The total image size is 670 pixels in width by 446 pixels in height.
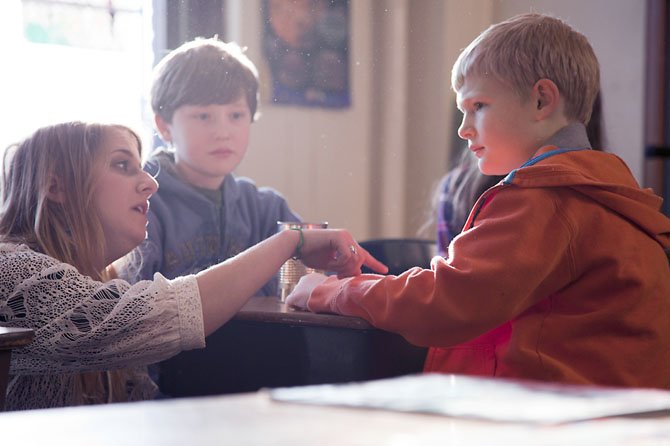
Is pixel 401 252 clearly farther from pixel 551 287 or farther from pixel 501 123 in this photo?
pixel 551 287

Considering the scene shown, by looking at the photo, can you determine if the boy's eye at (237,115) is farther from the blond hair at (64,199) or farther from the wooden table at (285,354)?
the wooden table at (285,354)

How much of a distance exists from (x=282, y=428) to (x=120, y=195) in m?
1.32

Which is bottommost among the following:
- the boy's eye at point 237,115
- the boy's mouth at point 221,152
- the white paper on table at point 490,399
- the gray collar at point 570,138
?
the white paper on table at point 490,399

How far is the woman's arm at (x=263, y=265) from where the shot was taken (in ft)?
4.39

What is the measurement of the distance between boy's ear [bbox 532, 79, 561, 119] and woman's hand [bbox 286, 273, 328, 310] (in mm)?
458

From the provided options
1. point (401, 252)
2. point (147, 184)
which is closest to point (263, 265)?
point (147, 184)

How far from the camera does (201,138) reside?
6.20 ft

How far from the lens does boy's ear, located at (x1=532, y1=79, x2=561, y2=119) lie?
146cm

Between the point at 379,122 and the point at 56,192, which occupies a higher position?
the point at 379,122

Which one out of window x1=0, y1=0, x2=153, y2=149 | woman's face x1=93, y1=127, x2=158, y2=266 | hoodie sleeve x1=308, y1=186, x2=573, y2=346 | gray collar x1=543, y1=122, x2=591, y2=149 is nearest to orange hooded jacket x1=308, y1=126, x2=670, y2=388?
hoodie sleeve x1=308, y1=186, x2=573, y2=346

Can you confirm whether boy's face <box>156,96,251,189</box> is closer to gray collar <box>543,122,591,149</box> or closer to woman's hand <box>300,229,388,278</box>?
woman's hand <box>300,229,388,278</box>

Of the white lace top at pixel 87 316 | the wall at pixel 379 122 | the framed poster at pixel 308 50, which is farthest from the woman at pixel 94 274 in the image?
the framed poster at pixel 308 50

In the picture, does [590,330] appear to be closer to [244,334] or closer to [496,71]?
[496,71]

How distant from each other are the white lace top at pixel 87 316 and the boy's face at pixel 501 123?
0.55 meters
